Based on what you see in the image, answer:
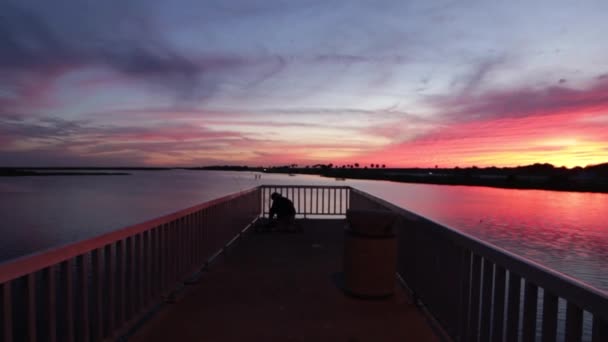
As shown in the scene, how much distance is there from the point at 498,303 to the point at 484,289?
0.27 metres

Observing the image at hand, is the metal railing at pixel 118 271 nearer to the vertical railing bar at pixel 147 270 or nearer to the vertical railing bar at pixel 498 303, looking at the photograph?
the vertical railing bar at pixel 147 270

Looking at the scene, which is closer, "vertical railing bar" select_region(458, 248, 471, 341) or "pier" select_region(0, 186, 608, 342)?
"pier" select_region(0, 186, 608, 342)

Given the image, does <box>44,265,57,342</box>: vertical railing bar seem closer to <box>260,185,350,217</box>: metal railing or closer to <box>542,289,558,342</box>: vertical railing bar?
<box>542,289,558,342</box>: vertical railing bar

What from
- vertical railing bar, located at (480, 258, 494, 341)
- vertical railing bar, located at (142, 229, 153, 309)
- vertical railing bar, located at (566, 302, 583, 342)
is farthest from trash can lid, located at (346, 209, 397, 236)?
vertical railing bar, located at (566, 302, 583, 342)

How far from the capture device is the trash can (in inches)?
179

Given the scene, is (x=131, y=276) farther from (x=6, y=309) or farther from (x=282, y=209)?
(x=282, y=209)

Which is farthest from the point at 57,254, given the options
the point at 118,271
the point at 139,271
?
the point at 118,271

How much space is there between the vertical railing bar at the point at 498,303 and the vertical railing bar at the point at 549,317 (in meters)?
0.55

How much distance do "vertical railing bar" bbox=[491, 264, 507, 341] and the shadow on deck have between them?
1123 mm

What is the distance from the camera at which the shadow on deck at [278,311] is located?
12.5 ft

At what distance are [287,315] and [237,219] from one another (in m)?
4.60

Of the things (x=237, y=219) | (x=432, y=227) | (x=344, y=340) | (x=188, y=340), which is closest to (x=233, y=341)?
(x=188, y=340)

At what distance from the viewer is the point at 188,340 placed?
12.0ft

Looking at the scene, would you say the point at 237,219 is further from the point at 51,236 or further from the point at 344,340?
the point at 51,236
